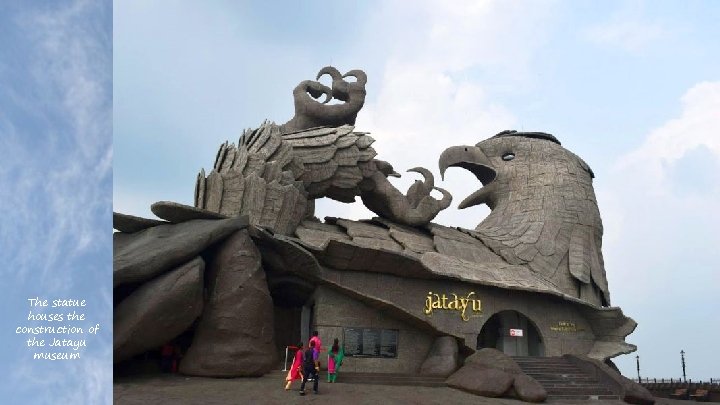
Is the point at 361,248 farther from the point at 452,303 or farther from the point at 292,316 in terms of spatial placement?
the point at 452,303

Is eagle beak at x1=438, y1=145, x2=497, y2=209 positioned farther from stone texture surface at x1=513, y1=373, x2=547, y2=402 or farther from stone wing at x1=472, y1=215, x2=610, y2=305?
stone texture surface at x1=513, y1=373, x2=547, y2=402

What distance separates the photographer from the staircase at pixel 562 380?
43.0 feet

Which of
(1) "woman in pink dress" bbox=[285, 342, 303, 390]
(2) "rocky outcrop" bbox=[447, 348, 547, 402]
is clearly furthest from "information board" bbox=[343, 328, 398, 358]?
(1) "woman in pink dress" bbox=[285, 342, 303, 390]

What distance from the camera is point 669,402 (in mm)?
14094

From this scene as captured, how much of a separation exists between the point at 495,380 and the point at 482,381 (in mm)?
262

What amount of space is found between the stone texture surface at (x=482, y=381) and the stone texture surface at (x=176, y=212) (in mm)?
6108

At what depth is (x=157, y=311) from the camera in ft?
33.1

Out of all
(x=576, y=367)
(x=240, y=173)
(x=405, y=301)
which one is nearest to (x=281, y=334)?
(x=405, y=301)

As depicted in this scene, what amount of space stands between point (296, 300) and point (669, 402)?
9107 millimetres

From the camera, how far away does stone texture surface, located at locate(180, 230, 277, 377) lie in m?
10.9

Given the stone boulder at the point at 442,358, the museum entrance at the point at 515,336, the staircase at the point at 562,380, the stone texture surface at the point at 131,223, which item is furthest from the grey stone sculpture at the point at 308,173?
the staircase at the point at 562,380

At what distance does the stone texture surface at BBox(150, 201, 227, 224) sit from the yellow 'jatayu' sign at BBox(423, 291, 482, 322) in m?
5.84

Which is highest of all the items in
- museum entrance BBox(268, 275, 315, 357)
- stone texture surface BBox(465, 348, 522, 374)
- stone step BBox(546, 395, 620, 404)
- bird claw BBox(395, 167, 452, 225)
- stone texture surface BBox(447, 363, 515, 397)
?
bird claw BBox(395, 167, 452, 225)

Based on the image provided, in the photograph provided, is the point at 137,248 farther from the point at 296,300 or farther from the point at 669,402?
the point at 669,402
